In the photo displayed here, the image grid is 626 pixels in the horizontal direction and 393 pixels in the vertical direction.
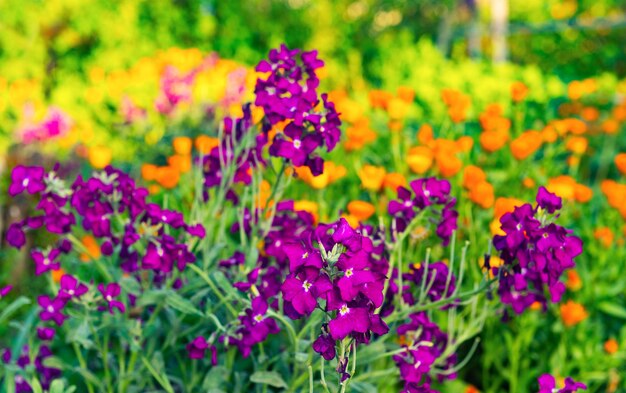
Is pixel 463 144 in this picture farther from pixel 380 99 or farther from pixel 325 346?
pixel 325 346

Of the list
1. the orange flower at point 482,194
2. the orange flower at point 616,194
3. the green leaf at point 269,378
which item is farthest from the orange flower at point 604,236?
the green leaf at point 269,378

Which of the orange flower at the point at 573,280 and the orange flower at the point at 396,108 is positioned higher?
the orange flower at the point at 396,108

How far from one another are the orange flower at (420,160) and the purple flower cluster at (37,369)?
1166mm

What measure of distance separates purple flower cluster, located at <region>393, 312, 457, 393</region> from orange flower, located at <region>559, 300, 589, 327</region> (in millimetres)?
468

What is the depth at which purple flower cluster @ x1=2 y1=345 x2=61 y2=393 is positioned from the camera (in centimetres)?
187

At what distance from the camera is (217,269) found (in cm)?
183

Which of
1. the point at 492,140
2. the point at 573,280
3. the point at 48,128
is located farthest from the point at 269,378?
the point at 48,128

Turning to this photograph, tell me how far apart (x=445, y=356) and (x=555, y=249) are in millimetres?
464

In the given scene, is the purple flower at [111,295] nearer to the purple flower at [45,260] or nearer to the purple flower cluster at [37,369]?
the purple flower at [45,260]

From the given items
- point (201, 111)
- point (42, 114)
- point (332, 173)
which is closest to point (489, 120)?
point (332, 173)

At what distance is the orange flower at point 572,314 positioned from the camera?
7.41ft

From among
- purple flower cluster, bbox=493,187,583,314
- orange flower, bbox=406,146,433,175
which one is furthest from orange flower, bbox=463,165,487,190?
purple flower cluster, bbox=493,187,583,314

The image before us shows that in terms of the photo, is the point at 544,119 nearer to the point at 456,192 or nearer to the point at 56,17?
the point at 456,192

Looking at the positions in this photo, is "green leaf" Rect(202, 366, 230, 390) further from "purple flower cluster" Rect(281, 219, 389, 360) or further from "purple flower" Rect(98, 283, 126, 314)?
"purple flower cluster" Rect(281, 219, 389, 360)
